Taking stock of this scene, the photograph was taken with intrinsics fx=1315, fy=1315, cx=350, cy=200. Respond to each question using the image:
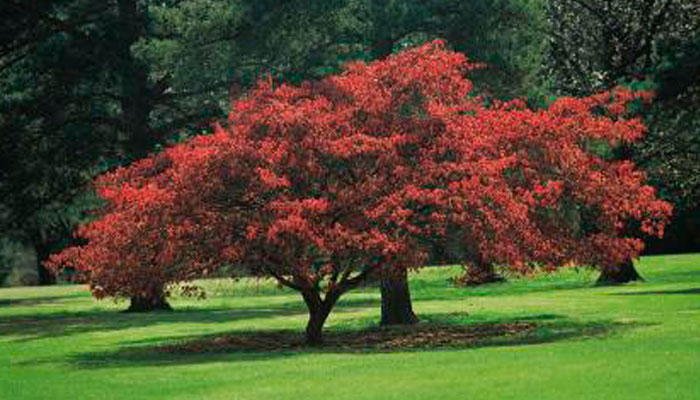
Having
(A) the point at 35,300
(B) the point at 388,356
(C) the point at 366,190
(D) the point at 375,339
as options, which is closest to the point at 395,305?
(D) the point at 375,339

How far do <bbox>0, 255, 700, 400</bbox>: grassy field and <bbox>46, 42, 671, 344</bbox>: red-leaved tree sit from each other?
1.84 m

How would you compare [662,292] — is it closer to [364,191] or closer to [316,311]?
[316,311]

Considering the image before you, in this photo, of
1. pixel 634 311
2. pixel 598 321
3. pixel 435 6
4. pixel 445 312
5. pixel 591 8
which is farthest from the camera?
pixel 591 8

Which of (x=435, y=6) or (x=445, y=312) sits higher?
(x=435, y=6)

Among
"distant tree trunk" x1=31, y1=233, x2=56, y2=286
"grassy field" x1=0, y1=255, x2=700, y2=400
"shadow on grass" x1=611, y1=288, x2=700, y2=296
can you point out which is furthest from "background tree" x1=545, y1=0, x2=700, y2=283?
"distant tree trunk" x1=31, y1=233, x2=56, y2=286

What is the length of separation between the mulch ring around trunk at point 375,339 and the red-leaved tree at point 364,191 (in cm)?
127

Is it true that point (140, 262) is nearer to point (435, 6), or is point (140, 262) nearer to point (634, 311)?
point (634, 311)

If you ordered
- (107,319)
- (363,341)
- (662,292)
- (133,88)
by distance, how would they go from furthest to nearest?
(133,88), (107,319), (662,292), (363,341)

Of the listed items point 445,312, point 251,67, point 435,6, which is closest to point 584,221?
point 445,312

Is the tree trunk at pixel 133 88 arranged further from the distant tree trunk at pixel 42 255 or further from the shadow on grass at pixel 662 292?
the distant tree trunk at pixel 42 255

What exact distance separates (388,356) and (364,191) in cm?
395

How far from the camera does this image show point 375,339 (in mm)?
29797

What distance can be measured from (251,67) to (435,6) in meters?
8.24

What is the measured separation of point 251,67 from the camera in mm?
47188
